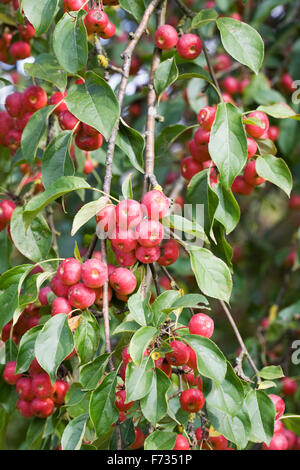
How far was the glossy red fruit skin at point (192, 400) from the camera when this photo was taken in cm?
104

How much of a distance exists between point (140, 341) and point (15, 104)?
0.73 m

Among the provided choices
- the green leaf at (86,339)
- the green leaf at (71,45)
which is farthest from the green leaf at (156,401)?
the green leaf at (71,45)

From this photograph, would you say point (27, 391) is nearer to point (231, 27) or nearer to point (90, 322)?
point (90, 322)

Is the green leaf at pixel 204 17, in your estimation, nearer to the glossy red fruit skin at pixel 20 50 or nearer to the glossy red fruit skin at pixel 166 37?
the glossy red fruit skin at pixel 166 37

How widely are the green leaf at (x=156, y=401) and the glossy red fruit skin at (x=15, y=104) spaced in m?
0.75

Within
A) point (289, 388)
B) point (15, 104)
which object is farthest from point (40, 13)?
point (289, 388)

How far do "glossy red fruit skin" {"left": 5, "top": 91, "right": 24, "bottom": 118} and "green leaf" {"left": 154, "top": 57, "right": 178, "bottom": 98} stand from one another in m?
0.33

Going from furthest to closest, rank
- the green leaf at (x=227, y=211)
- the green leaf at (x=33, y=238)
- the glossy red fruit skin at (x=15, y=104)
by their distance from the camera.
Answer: the glossy red fruit skin at (x=15, y=104) → the green leaf at (x=33, y=238) → the green leaf at (x=227, y=211)

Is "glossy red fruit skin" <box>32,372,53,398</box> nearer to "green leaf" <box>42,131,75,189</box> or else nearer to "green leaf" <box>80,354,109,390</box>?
"green leaf" <box>80,354,109,390</box>

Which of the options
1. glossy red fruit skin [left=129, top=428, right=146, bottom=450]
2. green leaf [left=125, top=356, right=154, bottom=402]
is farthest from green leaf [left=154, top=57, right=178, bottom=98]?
glossy red fruit skin [left=129, top=428, right=146, bottom=450]

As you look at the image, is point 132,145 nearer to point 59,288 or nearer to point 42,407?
point 59,288

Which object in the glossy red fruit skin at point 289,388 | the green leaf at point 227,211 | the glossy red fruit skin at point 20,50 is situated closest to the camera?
the green leaf at point 227,211

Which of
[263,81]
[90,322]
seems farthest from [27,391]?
[263,81]

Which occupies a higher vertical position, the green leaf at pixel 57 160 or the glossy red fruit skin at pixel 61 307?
the green leaf at pixel 57 160
